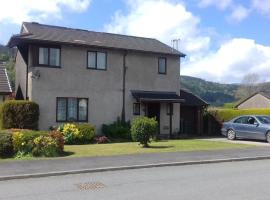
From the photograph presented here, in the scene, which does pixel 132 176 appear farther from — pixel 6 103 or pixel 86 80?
pixel 86 80

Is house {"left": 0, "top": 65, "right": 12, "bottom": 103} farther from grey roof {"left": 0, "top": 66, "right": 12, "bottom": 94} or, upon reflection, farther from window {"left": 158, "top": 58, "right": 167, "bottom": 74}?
window {"left": 158, "top": 58, "right": 167, "bottom": 74}

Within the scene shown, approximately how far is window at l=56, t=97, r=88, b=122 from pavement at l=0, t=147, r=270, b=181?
951cm

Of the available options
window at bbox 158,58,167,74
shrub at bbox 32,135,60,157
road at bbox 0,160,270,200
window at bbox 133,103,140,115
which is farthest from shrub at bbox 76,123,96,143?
road at bbox 0,160,270,200

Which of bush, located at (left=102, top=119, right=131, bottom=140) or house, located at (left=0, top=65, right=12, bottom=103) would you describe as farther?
house, located at (left=0, top=65, right=12, bottom=103)

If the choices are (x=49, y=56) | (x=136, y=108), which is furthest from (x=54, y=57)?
(x=136, y=108)

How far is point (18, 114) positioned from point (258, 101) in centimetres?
4364

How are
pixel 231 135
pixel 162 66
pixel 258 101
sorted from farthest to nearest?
pixel 258 101, pixel 162 66, pixel 231 135

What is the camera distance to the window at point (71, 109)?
2623 centimetres

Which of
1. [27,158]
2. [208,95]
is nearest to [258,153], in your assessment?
[27,158]

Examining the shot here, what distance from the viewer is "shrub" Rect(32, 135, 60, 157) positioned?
1769 cm

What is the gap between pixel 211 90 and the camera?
4515 inches

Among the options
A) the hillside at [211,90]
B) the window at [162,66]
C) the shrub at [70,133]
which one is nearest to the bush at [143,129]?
the shrub at [70,133]

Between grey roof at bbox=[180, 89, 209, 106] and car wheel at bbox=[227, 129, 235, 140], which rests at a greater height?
grey roof at bbox=[180, 89, 209, 106]

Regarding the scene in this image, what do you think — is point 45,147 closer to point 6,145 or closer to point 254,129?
point 6,145
